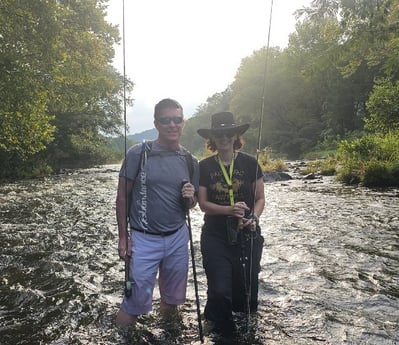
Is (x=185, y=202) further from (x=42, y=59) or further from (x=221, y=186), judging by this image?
(x=42, y=59)

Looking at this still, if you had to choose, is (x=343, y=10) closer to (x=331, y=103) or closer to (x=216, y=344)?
(x=216, y=344)

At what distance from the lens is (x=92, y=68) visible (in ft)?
70.2

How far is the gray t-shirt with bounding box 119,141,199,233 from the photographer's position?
14.0ft

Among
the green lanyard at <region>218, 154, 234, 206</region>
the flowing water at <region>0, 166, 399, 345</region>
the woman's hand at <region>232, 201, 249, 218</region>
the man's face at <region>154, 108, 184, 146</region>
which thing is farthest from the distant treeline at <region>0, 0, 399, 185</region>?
the flowing water at <region>0, 166, 399, 345</region>

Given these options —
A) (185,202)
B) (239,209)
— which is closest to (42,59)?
(185,202)

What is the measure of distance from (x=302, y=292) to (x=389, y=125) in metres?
22.4

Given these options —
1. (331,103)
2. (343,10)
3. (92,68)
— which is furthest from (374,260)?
(331,103)

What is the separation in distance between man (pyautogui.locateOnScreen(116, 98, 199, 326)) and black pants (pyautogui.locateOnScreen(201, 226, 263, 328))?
1.53 feet

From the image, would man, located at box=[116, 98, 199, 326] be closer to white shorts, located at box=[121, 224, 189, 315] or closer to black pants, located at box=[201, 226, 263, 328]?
white shorts, located at box=[121, 224, 189, 315]

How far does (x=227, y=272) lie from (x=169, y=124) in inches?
68.9

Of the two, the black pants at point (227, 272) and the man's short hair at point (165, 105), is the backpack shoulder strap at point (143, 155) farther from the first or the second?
the black pants at point (227, 272)

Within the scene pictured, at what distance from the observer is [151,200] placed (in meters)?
4.32

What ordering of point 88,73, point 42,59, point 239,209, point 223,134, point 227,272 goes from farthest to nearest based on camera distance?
point 88,73 < point 42,59 < point 223,134 < point 227,272 < point 239,209

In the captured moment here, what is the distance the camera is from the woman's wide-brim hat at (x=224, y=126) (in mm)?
4598
